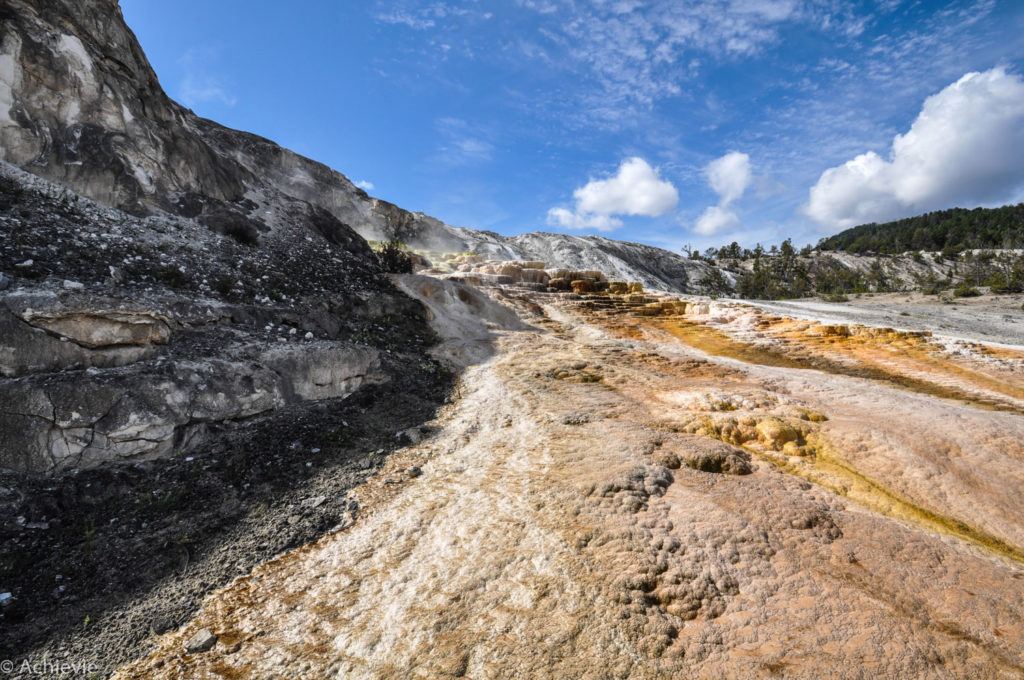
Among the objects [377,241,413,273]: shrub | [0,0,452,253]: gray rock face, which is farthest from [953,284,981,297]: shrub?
[0,0,452,253]: gray rock face

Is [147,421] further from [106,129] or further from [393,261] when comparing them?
[393,261]

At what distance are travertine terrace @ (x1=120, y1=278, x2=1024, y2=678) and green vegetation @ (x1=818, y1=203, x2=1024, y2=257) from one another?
83071mm

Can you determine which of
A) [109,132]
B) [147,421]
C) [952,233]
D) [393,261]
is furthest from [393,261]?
[952,233]

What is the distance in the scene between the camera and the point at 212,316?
811 centimetres

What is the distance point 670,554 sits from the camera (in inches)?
168

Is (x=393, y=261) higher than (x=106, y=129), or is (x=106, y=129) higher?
(x=106, y=129)

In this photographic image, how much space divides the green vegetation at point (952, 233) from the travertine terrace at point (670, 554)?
8307 centimetres

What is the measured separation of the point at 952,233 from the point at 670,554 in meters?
105

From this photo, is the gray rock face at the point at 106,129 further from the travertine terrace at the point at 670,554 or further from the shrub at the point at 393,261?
the travertine terrace at the point at 670,554

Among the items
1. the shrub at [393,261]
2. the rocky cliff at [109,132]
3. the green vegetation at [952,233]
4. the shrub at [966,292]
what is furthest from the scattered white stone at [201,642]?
the green vegetation at [952,233]

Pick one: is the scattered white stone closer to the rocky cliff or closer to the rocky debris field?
the rocky debris field

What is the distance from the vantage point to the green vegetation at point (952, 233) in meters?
66.0

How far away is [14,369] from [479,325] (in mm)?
11013

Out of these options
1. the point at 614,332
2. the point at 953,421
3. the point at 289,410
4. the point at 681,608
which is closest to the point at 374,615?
the point at 681,608
